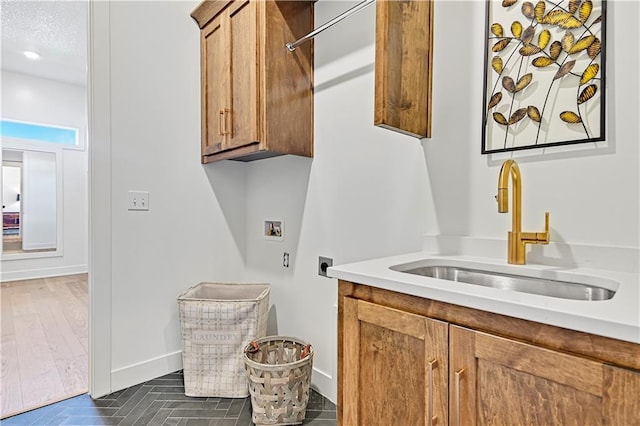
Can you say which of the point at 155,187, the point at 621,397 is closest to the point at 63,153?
the point at 155,187

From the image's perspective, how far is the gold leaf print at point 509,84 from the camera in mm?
1188

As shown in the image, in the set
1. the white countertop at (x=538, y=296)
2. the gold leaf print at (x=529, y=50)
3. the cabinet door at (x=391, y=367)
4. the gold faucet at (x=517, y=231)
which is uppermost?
the gold leaf print at (x=529, y=50)

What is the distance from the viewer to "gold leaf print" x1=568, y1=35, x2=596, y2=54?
102 centimetres

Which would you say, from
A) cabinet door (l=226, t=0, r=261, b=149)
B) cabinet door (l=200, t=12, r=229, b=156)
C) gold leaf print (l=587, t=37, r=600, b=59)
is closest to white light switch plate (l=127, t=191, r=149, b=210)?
cabinet door (l=200, t=12, r=229, b=156)

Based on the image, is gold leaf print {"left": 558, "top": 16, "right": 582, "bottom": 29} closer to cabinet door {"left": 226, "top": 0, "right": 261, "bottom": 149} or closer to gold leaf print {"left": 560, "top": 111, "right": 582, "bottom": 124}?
gold leaf print {"left": 560, "top": 111, "right": 582, "bottom": 124}

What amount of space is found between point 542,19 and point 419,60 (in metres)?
0.41

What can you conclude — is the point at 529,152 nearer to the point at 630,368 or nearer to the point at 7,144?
the point at 630,368

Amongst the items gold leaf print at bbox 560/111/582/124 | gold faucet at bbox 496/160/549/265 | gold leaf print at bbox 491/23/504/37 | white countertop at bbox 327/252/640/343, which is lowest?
white countertop at bbox 327/252/640/343

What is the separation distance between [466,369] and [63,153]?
230 inches

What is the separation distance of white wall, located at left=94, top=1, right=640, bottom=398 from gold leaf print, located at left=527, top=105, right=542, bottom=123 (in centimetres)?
12

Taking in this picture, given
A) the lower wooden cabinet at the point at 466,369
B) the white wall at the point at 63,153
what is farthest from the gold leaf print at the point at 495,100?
the white wall at the point at 63,153

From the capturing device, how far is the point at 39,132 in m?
4.71

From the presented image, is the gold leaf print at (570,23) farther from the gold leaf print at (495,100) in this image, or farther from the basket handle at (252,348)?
the basket handle at (252,348)

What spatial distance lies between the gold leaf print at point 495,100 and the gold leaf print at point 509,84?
1.2 inches
